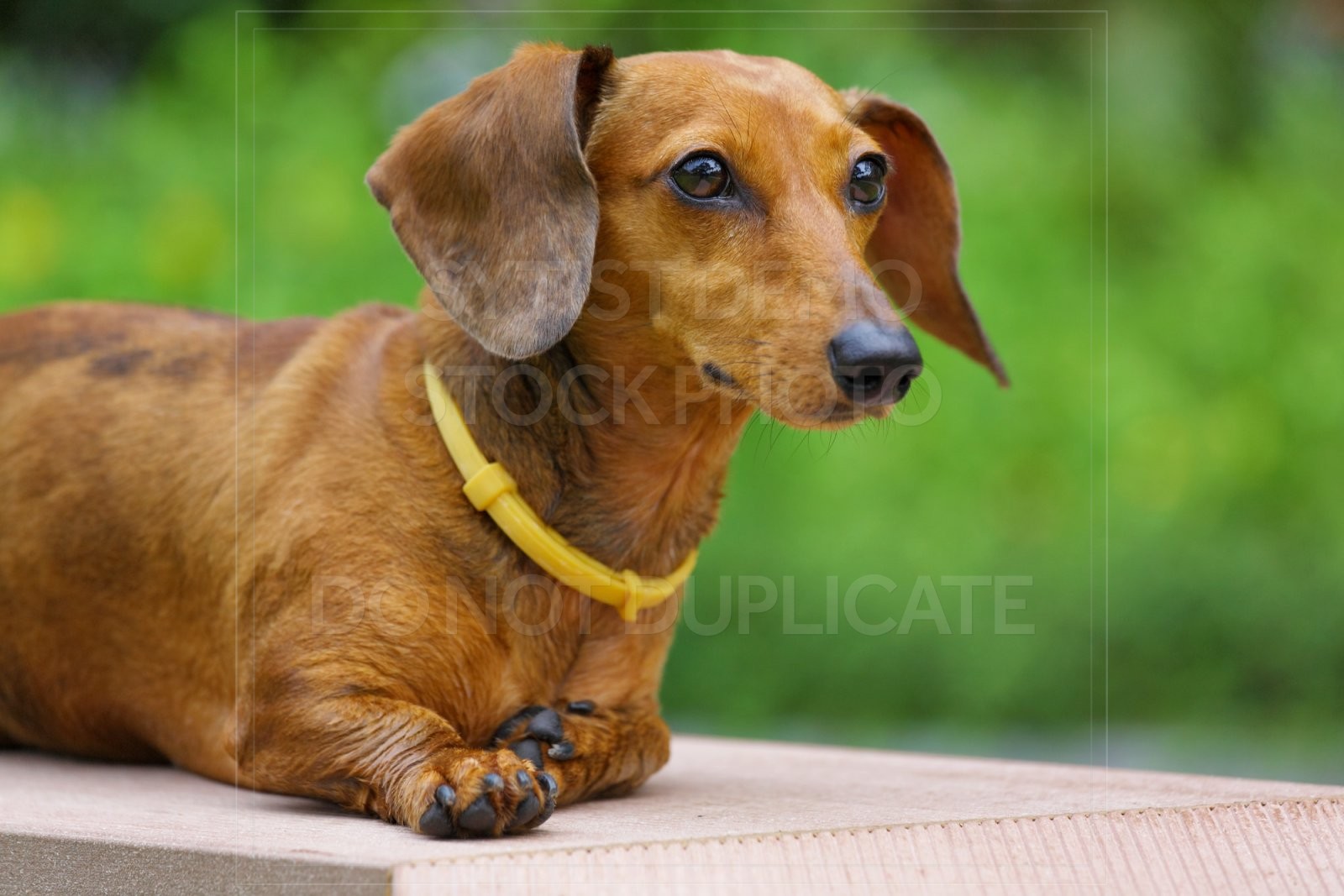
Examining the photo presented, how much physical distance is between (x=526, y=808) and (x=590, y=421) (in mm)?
739

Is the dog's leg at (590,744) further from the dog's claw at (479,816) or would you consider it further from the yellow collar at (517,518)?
the dog's claw at (479,816)

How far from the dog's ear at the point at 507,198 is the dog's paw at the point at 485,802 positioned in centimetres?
67

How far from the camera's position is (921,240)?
3.18m

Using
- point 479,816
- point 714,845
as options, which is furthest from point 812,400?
point 479,816

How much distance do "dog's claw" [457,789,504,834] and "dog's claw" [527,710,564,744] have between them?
372 millimetres

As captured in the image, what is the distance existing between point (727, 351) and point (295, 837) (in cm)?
98

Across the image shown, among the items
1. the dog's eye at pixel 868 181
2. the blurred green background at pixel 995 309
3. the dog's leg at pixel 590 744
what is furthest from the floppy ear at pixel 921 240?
the blurred green background at pixel 995 309

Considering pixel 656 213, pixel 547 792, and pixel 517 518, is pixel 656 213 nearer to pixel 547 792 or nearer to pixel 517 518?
pixel 517 518

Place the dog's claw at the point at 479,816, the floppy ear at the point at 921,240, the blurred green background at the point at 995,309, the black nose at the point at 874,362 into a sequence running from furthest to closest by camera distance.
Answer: the blurred green background at the point at 995,309 → the floppy ear at the point at 921,240 → the black nose at the point at 874,362 → the dog's claw at the point at 479,816

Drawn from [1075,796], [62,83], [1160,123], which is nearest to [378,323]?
[1075,796]

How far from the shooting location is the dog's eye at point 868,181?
266 cm

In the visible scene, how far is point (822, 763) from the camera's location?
3.36 meters

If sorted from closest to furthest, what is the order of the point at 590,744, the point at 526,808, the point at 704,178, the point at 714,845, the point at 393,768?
1. the point at 714,845
2. the point at 526,808
3. the point at 393,768
4. the point at 704,178
5. the point at 590,744

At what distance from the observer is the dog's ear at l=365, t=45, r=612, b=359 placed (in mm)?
2459
